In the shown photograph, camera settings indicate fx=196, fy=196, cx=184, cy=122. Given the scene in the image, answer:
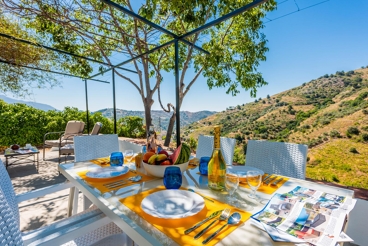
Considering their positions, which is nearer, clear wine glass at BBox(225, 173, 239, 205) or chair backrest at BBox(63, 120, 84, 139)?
clear wine glass at BBox(225, 173, 239, 205)

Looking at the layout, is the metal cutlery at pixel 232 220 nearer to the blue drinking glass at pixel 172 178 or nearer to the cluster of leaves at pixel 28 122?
the blue drinking glass at pixel 172 178

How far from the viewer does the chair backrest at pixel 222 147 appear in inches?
73.4

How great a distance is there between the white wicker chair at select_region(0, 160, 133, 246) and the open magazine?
2.31ft

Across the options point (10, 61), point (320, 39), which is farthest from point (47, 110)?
point (320, 39)

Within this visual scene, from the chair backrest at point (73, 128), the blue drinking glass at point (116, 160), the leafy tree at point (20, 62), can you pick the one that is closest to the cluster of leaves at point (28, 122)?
the leafy tree at point (20, 62)

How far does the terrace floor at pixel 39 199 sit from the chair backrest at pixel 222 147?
5.06 feet

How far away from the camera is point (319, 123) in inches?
232

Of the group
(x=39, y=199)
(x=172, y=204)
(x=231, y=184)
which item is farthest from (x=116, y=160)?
(x=39, y=199)

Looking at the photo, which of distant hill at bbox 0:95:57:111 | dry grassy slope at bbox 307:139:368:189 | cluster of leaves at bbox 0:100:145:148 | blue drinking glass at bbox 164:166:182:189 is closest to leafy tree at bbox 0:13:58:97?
distant hill at bbox 0:95:57:111

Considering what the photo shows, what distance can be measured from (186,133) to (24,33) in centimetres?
493

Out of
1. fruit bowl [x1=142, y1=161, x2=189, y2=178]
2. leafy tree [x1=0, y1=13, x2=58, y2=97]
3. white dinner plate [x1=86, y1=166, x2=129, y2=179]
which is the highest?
leafy tree [x1=0, y1=13, x2=58, y2=97]

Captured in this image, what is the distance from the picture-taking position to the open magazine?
62cm

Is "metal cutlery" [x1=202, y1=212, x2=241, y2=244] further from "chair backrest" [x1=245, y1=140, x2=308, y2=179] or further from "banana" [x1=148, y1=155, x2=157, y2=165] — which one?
"chair backrest" [x1=245, y1=140, x2=308, y2=179]

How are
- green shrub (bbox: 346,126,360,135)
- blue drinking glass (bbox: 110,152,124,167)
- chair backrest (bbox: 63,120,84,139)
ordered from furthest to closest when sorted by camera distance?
chair backrest (bbox: 63,120,84,139)
green shrub (bbox: 346,126,360,135)
blue drinking glass (bbox: 110,152,124,167)
